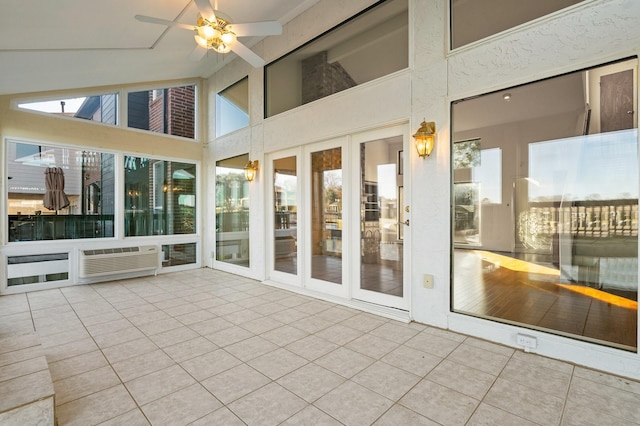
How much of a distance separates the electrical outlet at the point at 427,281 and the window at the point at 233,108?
430 centimetres

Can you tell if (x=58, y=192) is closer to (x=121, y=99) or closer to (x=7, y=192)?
(x=7, y=192)

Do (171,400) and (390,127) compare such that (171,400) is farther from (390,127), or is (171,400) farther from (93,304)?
(390,127)

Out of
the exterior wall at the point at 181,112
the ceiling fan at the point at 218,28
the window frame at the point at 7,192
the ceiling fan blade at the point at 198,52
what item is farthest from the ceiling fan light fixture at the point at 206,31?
the exterior wall at the point at 181,112

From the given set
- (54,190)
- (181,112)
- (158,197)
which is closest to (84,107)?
(54,190)

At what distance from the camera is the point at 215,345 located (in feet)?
9.45

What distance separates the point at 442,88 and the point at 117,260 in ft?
19.4

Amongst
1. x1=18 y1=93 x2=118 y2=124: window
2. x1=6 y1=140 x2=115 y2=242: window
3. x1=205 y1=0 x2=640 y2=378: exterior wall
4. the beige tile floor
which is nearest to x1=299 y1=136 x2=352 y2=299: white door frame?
x1=205 y1=0 x2=640 y2=378: exterior wall

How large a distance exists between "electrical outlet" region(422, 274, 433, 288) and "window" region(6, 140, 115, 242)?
5671 mm

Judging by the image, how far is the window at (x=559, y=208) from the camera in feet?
9.55

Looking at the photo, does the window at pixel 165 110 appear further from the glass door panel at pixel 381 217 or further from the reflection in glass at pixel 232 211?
the glass door panel at pixel 381 217

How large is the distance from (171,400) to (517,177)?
7.99m

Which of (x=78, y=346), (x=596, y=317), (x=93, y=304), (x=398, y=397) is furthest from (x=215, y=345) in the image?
(x=596, y=317)

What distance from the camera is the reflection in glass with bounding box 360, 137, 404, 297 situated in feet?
12.3

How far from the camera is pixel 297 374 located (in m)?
2.36
